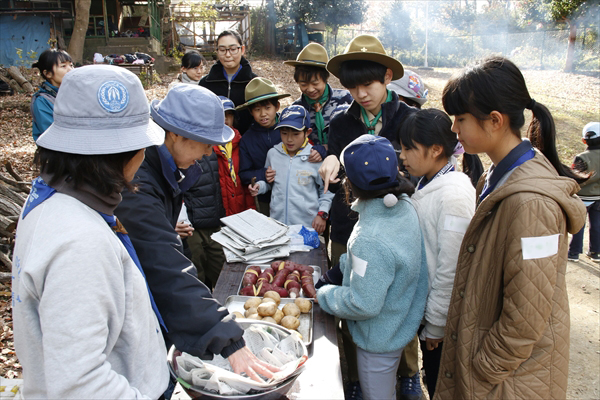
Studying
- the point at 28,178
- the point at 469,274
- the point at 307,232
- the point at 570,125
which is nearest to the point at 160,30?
the point at 28,178

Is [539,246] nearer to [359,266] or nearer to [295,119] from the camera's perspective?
[359,266]

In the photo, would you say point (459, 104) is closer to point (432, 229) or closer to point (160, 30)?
point (432, 229)

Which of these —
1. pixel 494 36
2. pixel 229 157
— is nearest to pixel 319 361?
pixel 229 157

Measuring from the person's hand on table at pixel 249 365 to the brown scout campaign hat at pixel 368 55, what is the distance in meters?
2.11

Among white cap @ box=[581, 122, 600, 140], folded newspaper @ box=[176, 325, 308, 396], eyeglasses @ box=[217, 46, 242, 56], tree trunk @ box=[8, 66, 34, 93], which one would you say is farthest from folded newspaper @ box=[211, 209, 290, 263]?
tree trunk @ box=[8, 66, 34, 93]

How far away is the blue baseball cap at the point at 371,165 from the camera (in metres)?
1.91

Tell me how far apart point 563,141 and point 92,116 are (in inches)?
465

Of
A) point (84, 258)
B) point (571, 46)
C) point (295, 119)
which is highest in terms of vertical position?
point (571, 46)

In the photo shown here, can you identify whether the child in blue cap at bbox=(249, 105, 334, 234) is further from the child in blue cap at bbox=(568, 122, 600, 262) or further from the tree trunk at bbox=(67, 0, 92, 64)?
the tree trunk at bbox=(67, 0, 92, 64)

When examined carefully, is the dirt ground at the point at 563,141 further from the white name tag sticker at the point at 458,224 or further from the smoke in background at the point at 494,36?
the smoke in background at the point at 494,36

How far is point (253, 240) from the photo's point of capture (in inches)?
108

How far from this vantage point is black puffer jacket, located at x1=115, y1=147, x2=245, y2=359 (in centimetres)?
154

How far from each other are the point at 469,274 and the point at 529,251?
31 centimetres

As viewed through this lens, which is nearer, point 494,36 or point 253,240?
point 253,240
